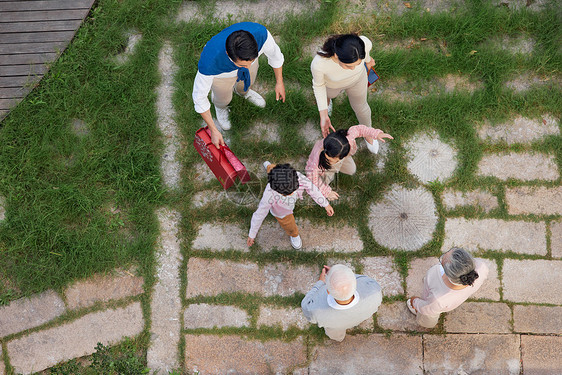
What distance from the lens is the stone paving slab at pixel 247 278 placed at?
440 cm

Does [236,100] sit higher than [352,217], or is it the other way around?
[236,100]

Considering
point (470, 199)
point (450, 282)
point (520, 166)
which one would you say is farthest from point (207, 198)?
point (520, 166)

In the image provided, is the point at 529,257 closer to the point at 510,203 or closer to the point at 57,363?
the point at 510,203

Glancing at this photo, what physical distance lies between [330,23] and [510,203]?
Result: 280 centimetres

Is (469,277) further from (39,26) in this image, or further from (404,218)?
(39,26)

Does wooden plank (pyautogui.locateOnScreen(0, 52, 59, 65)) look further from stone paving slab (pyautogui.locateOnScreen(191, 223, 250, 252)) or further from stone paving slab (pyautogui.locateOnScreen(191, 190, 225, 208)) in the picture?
stone paving slab (pyautogui.locateOnScreen(191, 223, 250, 252))

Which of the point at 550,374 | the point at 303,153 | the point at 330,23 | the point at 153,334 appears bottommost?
the point at 550,374

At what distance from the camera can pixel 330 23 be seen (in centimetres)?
513

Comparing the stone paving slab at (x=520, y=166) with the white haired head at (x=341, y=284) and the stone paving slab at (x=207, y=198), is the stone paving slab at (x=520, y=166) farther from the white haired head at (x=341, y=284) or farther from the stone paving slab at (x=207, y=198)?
the stone paving slab at (x=207, y=198)

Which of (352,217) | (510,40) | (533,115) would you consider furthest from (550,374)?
(510,40)

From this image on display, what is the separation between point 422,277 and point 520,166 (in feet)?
5.29

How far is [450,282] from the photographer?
339cm

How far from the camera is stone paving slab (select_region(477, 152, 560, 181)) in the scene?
15.2 ft

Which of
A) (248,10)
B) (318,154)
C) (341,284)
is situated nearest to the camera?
(341,284)
